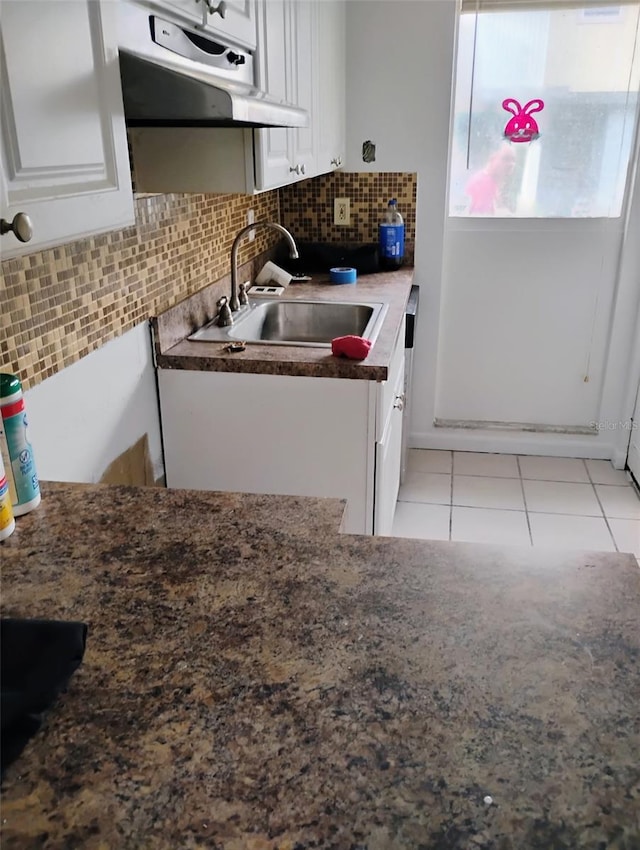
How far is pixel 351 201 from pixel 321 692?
2800 mm

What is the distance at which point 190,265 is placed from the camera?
84.7 inches

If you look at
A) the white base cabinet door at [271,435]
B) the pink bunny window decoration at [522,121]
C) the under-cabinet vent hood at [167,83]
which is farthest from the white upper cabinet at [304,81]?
the pink bunny window decoration at [522,121]

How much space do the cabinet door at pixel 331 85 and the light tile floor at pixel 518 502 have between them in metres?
1.43

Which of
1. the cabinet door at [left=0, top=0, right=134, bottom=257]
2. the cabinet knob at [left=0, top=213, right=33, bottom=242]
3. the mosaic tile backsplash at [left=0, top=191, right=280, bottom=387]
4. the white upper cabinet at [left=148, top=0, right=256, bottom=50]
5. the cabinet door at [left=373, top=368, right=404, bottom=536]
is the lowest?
the cabinet door at [left=373, top=368, right=404, bottom=536]

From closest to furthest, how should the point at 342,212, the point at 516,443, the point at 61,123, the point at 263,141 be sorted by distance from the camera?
1. the point at 61,123
2. the point at 263,141
3. the point at 342,212
4. the point at 516,443

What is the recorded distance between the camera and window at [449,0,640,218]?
2.94 m

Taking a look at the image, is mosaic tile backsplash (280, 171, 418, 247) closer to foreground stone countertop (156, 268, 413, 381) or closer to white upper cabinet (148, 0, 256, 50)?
foreground stone countertop (156, 268, 413, 381)

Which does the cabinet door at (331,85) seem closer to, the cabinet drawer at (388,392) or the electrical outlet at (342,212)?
the electrical outlet at (342,212)

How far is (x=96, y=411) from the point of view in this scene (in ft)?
5.26

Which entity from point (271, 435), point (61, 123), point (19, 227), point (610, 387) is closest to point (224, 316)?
point (271, 435)

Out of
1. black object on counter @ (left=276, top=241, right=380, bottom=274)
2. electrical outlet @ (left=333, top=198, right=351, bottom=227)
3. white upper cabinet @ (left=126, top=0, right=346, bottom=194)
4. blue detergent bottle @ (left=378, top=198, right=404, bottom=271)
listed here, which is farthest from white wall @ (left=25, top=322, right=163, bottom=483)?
electrical outlet @ (left=333, top=198, right=351, bottom=227)

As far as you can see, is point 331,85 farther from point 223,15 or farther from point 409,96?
Answer: point 223,15

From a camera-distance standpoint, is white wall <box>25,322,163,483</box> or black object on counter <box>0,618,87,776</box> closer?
black object on counter <box>0,618,87,776</box>

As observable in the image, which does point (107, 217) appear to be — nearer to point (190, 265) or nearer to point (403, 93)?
point (190, 265)
